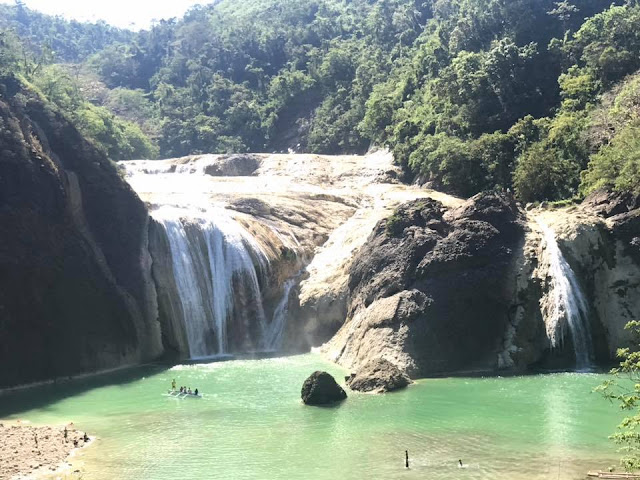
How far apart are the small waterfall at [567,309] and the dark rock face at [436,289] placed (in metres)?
1.76

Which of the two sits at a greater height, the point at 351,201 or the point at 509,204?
the point at 351,201

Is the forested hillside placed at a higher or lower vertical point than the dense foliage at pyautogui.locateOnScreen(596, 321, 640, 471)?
higher

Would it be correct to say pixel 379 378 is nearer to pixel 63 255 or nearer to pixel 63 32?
pixel 63 255

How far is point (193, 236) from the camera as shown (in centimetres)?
4050

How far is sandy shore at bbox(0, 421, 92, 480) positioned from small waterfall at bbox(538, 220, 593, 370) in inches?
770

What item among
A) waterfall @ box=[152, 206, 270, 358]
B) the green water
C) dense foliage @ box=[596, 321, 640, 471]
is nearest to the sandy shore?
the green water

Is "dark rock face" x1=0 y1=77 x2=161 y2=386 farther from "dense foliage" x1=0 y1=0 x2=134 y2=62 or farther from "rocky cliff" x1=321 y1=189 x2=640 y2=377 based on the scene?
"dense foliage" x1=0 y1=0 x2=134 y2=62

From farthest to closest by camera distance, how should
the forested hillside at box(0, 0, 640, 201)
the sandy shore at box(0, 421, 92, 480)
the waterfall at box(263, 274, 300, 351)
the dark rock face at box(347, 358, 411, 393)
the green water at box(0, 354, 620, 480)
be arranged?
1. the forested hillside at box(0, 0, 640, 201)
2. the waterfall at box(263, 274, 300, 351)
3. the dark rock face at box(347, 358, 411, 393)
4. the sandy shore at box(0, 421, 92, 480)
5. the green water at box(0, 354, 620, 480)

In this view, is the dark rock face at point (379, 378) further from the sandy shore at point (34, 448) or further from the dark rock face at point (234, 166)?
the dark rock face at point (234, 166)

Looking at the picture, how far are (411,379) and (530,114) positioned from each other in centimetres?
2839

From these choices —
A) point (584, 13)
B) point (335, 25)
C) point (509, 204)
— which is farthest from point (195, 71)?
point (509, 204)

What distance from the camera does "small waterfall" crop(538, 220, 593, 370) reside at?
31.6 meters

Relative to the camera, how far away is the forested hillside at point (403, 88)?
145 feet

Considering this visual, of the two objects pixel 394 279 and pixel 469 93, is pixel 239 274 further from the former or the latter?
pixel 469 93
